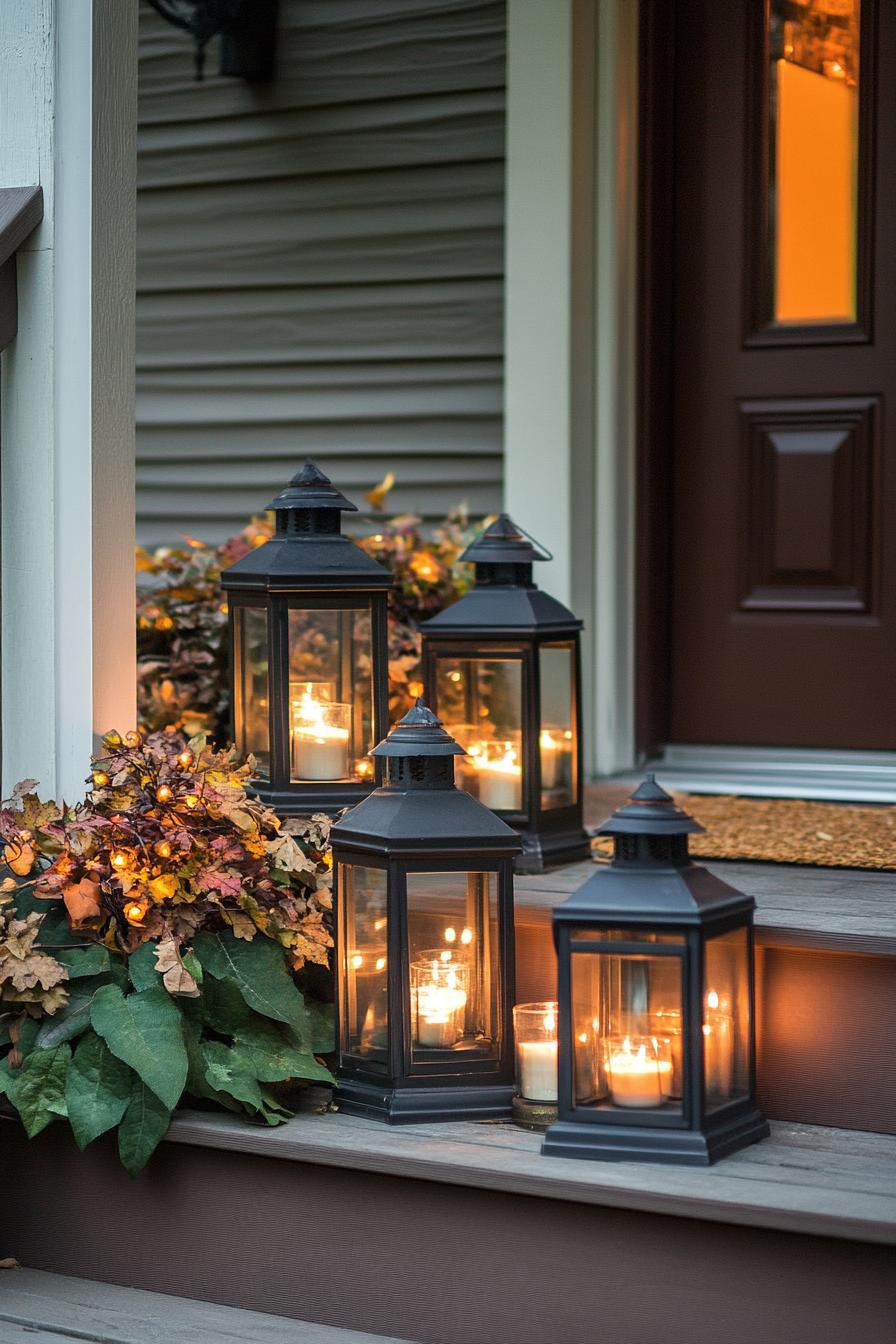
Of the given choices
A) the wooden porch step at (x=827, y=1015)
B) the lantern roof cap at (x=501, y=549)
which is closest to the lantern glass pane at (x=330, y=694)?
the lantern roof cap at (x=501, y=549)

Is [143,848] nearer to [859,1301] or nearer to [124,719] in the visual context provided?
[124,719]

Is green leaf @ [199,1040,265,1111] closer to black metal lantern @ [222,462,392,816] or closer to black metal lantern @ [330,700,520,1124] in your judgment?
black metal lantern @ [330,700,520,1124]

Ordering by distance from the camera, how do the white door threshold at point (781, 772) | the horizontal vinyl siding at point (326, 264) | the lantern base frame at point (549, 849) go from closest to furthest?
the lantern base frame at point (549, 849), the white door threshold at point (781, 772), the horizontal vinyl siding at point (326, 264)

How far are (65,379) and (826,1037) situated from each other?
1.55 metres

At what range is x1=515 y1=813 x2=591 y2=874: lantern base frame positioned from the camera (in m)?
2.72

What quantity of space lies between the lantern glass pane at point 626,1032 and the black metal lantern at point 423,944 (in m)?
0.18

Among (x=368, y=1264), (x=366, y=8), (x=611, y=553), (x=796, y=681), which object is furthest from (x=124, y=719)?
(x=366, y=8)

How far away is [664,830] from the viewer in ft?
6.63

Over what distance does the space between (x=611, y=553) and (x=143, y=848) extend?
1571 millimetres

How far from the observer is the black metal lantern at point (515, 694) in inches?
108

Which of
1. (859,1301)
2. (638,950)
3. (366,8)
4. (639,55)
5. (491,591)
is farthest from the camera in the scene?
(366,8)

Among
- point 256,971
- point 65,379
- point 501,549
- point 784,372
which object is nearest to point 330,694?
point 501,549

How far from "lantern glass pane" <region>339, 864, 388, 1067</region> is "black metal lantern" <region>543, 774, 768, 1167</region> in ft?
0.91

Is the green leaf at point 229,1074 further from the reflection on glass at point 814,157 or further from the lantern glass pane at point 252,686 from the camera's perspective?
the reflection on glass at point 814,157
